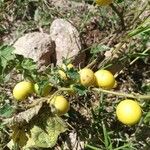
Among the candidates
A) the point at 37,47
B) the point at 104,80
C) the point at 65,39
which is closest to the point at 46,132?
the point at 104,80

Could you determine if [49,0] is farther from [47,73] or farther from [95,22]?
[47,73]

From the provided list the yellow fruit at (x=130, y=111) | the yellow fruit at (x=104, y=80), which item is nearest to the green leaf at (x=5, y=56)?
the yellow fruit at (x=104, y=80)

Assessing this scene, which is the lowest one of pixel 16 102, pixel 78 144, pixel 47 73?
pixel 78 144

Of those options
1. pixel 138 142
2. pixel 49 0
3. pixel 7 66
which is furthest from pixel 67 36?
pixel 138 142

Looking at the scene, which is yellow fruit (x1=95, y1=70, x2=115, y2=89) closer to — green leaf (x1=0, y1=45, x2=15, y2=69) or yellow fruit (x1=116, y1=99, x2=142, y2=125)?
yellow fruit (x1=116, y1=99, x2=142, y2=125)

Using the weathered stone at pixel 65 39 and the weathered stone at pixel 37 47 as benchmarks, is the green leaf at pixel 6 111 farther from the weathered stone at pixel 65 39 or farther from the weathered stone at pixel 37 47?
the weathered stone at pixel 65 39

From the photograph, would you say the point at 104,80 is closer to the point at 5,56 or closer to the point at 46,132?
the point at 46,132
